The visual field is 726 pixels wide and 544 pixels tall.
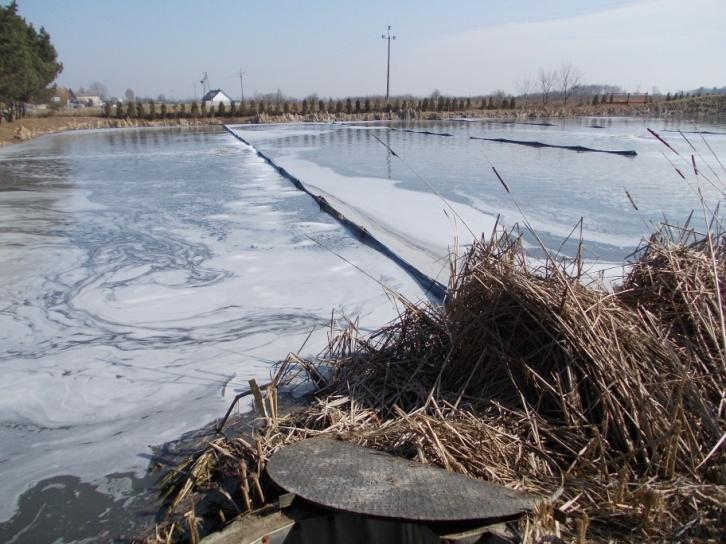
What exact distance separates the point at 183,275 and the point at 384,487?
10.5 ft

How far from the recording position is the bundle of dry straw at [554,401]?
4.92 feet

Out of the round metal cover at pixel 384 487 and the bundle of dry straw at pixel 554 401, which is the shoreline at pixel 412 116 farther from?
the round metal cover at pixel 384 487

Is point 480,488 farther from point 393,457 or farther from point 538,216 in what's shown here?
point 538,216

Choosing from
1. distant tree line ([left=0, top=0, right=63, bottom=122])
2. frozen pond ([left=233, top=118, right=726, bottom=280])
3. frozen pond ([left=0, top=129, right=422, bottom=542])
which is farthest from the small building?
frozen pond ([left=0, top=129, right=422, bottom=542])

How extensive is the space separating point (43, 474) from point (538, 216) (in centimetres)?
Result: 515

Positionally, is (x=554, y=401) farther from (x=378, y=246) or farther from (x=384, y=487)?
(x=378, y=246)

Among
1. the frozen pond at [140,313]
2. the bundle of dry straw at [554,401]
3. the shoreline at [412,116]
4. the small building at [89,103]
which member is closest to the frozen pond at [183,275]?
the frozen pond at [140,313]

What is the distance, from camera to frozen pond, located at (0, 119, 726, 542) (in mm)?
2170

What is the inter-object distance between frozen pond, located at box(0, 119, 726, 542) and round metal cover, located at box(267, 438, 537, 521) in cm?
63

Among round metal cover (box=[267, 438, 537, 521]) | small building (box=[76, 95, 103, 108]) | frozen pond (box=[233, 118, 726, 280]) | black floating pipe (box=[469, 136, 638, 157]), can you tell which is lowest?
round metal cover (box=[267, 438, 537, 521])

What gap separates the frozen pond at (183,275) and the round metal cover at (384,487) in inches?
24.9

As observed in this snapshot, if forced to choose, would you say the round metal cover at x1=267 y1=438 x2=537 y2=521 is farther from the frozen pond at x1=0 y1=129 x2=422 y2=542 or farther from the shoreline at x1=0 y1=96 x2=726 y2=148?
the shoreline at x1=0 y1=96 x2=726 y2=148

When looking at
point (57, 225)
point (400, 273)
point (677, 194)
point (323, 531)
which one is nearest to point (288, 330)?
point (400, 273)

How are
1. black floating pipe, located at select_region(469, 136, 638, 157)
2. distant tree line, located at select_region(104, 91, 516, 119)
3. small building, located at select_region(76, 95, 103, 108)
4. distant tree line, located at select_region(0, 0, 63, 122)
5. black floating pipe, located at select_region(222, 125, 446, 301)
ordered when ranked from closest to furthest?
black floating pipe, located at select_region(222, 125, 446, 301)
black floating pipe, located at select_region(469, 136, 638, 157)
distant tree line, located at select_region(0, 0, 63, 122)
distant tree line, located at select_region(104, 91, 516, 119)
small building, located at select_region(76, 95, 103, 108)
